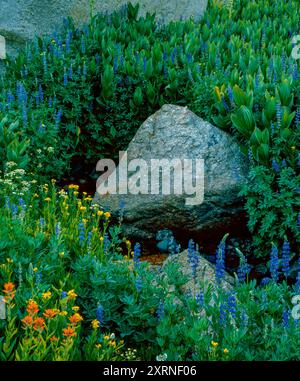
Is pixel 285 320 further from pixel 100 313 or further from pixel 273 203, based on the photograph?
pixel 273 203

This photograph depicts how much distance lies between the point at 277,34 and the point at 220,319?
500cm

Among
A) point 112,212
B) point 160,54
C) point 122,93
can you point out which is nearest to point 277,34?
point 160,54

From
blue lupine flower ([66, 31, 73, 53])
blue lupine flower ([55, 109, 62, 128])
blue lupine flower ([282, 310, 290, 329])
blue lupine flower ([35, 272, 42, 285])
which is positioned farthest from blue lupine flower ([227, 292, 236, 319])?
blue lupine flower ([66, 31, 73, 53])

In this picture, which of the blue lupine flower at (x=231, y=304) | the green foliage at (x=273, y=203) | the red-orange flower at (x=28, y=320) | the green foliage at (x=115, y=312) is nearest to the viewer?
the red-orange flower at (x=28, y=320)

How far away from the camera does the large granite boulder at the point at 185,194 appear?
5652 millimetres

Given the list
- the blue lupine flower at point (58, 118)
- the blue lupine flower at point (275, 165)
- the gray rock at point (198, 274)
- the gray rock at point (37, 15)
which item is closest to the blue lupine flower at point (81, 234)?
the gray rock at point (198, 274)

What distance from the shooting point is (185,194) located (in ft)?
18.4

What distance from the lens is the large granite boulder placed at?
5.65 m

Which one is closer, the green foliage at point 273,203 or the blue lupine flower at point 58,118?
the green foliage at point 273,203

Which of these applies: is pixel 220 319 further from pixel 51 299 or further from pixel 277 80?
pixel 277 80

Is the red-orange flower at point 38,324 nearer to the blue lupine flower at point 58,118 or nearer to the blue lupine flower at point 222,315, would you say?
the blue lupine flower at point 222,315

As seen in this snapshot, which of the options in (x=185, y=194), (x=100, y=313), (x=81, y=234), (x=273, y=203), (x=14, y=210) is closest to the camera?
(x=100, y=313)

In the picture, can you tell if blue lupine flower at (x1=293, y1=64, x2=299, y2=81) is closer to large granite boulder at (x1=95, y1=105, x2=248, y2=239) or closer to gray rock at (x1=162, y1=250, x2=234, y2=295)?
large granite boulder at (x1=95, y1=105, x2=248, y2=239)

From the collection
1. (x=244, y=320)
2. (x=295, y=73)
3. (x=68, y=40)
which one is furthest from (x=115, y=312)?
(x=68, y=40)
